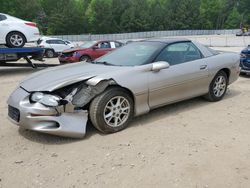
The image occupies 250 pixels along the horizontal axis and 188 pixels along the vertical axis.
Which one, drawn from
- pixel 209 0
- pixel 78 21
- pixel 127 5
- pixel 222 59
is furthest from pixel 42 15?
pixel 222 59

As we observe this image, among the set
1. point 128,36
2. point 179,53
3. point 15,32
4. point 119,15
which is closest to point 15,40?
point 15,32

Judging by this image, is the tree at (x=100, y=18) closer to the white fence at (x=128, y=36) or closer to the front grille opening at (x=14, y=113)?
the white fence at (x=128, y=36)

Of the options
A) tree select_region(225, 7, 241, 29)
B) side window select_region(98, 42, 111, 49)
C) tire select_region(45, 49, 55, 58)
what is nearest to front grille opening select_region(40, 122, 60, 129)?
side window select_region(98, 42, 111, 49)

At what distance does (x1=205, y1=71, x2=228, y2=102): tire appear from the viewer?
5.96 metres

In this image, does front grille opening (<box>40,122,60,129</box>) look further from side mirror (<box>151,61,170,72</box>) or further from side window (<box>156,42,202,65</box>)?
side window (<box>156,42,202,65</box>)

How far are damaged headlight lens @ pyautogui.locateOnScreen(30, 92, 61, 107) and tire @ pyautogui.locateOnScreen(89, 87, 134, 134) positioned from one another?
0.52 m

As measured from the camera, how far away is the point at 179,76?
5168 mm

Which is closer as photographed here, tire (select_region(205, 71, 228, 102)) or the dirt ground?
the dirt ground

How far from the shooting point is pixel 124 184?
10.4 ft

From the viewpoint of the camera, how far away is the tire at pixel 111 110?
430 centimetres

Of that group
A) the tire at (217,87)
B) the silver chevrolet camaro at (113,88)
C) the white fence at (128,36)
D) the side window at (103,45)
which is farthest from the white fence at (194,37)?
the silver chevrolet camaro at (113,88)

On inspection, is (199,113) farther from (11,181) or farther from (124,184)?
(11,181)

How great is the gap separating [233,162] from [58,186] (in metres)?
2.03

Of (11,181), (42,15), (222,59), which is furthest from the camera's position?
(42,15)
